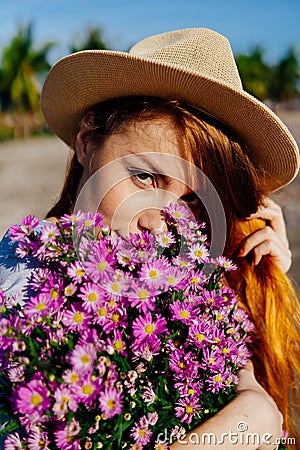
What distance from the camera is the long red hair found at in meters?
2.21

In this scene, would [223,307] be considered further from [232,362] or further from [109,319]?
[109,319]

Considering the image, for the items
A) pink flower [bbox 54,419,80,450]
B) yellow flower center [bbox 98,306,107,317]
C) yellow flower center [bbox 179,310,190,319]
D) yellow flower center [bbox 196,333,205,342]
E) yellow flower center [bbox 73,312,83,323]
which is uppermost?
yellow flower center [bbox 98,306,107,317]

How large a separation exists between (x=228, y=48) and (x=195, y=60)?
0.28 meters

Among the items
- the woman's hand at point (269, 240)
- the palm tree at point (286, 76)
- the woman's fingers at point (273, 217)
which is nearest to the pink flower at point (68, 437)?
the woman's hand at point (269, 240)

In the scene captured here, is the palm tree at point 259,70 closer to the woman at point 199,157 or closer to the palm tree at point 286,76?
the palm tree at point 286,76

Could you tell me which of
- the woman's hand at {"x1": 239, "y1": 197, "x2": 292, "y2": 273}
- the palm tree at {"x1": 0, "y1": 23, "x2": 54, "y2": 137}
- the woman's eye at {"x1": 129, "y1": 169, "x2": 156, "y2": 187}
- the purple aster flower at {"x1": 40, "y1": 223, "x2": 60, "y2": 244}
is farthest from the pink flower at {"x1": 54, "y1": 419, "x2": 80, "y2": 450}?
the palm tree at {"x1": 0, "y1": 23, "x2": 54, "y2": 137}

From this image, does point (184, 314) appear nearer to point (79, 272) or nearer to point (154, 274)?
point (154, 274)

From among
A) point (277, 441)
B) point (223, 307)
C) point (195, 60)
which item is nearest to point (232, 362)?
point (223, 307)

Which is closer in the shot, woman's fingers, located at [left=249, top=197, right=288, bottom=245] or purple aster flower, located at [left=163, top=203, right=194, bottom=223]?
purple aster flower, located at [left=163, top=203, right=194, bottom=223]

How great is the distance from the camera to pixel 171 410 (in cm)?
152

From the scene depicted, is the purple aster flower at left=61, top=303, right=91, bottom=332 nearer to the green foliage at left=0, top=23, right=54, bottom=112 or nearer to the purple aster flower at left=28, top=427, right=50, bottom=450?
the purple aster flower at left=28, top=427, right=50, bottom=450

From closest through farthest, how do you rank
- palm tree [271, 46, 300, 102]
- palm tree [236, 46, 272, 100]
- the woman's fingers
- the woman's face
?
the woman's face → the woman's fingers → palm tree [236, 46, 272, 100] → palm tree [271, 46, 300, 102]

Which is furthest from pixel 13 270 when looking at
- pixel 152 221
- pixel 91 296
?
pixel 91 296

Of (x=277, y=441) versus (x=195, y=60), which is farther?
(x=195, y=60)
